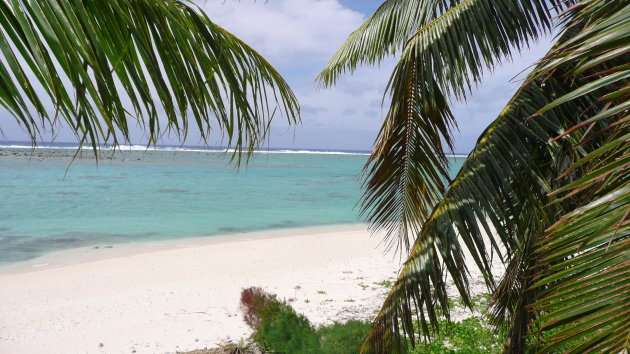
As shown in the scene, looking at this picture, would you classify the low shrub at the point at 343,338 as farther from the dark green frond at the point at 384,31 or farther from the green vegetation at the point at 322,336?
the dark green frond at the point at 384,31

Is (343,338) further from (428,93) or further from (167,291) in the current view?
(167,291)

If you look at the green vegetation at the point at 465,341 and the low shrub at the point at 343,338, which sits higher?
the low shrub at the point at 343,338

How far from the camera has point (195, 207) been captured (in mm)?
23016

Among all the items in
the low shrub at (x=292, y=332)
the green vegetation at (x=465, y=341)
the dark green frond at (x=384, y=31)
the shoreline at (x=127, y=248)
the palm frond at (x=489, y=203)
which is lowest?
the shoreline at (x=127, y=248)

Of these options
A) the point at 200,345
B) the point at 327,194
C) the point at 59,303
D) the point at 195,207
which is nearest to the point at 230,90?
the point at 200,345

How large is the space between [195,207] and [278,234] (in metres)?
7.97

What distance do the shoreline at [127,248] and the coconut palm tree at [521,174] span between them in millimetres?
10227

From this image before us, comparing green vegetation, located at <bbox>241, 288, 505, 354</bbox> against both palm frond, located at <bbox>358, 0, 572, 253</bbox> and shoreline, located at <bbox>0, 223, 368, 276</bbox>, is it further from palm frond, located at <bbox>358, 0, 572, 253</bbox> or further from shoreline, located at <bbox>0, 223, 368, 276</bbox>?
shoreline, located at <bbox>0, 223, 368, 276</bbox>

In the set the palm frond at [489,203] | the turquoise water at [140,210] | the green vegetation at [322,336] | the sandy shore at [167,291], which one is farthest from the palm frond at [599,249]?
the turquoise water at [140,210]

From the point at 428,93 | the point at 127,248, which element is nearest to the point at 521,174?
the point at 428,93

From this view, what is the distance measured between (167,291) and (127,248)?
5.66 meters

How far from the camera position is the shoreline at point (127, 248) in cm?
1139

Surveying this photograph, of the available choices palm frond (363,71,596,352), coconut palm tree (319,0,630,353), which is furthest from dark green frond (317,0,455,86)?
palm frond (363,71,596,352)

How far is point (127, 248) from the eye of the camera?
13.7 meters
